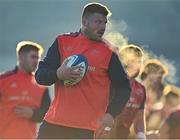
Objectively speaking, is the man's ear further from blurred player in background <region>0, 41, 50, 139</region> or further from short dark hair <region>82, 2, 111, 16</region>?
blurred player in background <region>0, 41, 50, 139</region>

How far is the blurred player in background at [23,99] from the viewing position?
902 cm

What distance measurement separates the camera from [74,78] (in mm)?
6188

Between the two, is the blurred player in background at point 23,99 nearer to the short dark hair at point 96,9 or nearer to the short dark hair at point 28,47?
the short dark hair at point 28,47

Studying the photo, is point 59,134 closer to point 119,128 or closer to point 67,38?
point 67,38

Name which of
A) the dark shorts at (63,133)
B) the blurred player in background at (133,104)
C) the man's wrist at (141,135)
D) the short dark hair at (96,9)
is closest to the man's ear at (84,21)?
the short dark hair at (96,9)

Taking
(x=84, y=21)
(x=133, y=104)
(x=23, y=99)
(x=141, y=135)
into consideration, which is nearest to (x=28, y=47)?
(x=23, y=99)

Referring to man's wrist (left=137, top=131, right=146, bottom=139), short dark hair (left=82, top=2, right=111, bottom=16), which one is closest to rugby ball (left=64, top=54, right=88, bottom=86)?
short dark hair (left=82, top=2, right=111, bottom=16)

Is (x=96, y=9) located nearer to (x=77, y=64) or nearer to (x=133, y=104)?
(x=77, y=64)

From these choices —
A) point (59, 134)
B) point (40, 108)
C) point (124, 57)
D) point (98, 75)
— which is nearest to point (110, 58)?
point (98, 75)

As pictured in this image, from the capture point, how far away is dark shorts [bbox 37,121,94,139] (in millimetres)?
6277

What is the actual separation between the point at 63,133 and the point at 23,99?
9.49ft

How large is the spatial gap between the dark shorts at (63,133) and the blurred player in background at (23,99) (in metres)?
2.62

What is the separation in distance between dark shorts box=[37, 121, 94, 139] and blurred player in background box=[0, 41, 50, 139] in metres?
2.62

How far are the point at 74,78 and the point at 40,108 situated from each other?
115 inches
